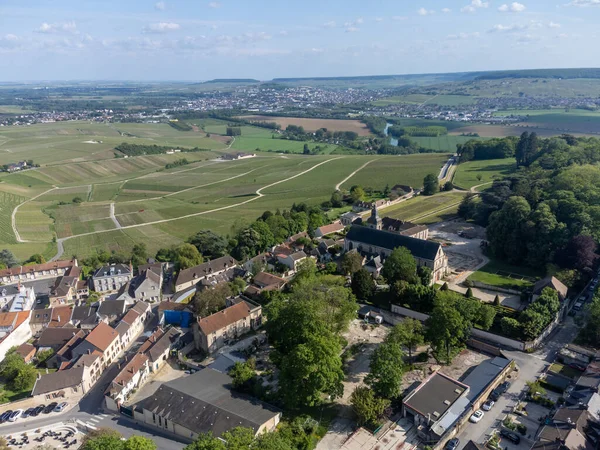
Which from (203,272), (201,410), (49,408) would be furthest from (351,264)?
(49,408)

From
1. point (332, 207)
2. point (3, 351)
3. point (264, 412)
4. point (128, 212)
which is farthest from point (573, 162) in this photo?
point (3, 351)

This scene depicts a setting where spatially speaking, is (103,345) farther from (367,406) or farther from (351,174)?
(351,174)

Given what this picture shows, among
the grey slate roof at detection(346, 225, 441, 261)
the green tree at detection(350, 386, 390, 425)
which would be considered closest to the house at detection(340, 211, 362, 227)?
the grey slate roof at detection(346, 225, 441, 261)

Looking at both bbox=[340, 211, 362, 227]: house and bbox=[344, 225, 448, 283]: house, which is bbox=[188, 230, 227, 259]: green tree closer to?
bbox=[344, 225, 448, 283]: house

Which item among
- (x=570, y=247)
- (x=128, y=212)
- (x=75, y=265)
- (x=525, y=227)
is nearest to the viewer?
(x=570, y=247)

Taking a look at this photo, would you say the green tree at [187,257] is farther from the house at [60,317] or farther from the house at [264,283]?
the house at [60,317]

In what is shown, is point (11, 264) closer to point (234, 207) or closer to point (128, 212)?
point (128, 212)

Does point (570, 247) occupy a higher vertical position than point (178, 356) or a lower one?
higher
